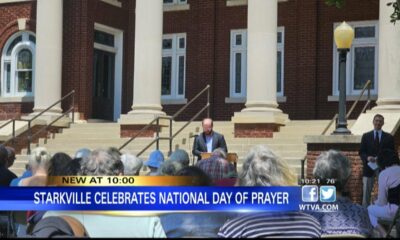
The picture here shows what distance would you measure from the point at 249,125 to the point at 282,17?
→ 18.9 feet

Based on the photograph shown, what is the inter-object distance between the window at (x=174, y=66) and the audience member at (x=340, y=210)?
18.8 meters

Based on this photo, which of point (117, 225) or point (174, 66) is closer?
point (117, 225)

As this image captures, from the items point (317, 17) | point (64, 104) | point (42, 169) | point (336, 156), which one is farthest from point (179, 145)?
point (336, 156)

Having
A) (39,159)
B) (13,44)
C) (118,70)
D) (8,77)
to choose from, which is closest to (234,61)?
(118,70)

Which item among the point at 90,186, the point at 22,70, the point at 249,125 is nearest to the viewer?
the point at 90,186

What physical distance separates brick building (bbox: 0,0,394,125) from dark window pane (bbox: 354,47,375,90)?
1.1 inches

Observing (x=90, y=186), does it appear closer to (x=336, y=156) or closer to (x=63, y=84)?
(x=336, y=156)

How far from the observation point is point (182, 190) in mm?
5281

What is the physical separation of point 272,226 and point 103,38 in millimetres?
19724

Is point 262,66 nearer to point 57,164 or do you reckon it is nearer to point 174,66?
point 174,66

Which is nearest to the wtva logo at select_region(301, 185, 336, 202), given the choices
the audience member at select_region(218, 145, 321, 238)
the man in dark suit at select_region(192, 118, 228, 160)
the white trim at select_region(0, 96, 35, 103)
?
the audience member at select_region(218, 145, 321, 238)

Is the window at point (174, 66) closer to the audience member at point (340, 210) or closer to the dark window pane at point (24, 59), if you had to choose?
the dark window pane at point (24, 59)

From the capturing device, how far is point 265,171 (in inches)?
193

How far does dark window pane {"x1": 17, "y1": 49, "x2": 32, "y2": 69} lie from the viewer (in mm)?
23531
